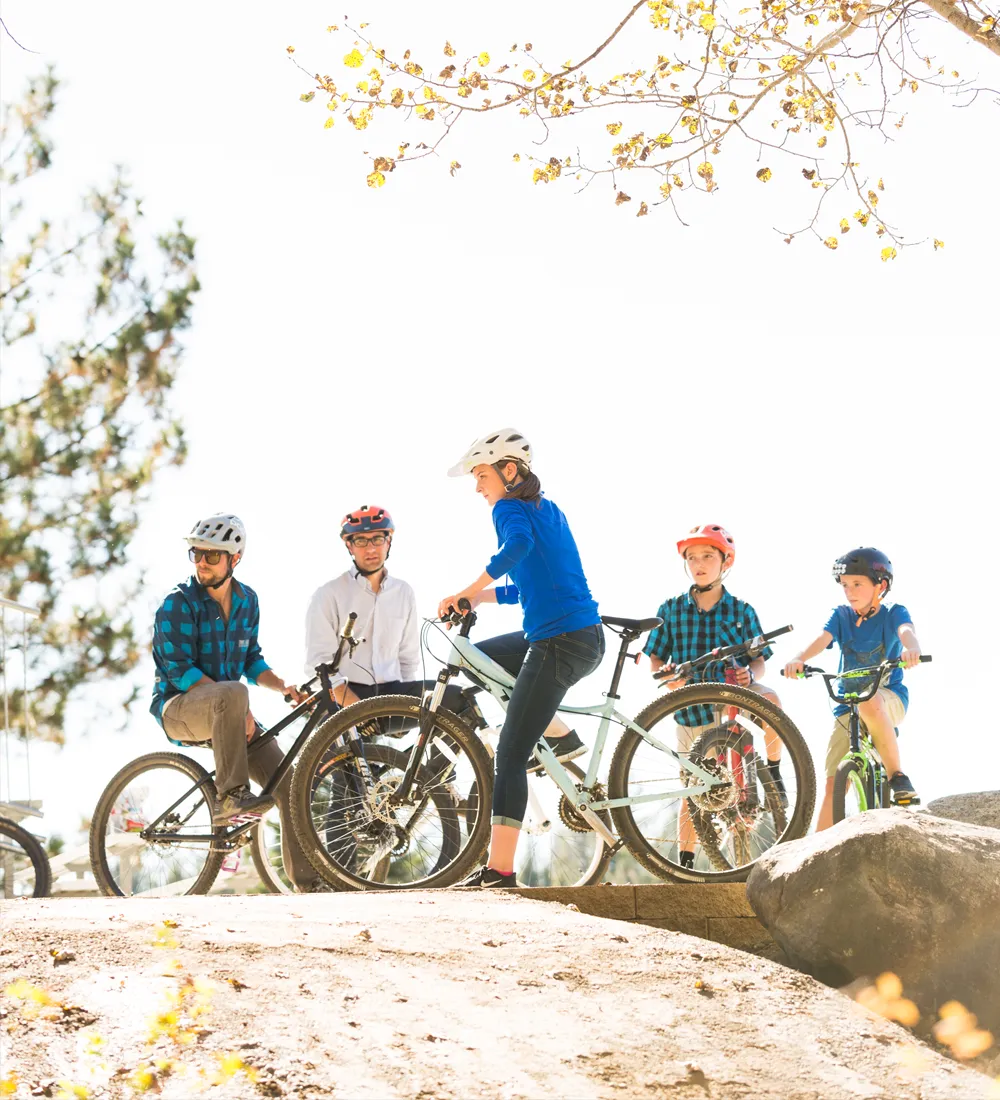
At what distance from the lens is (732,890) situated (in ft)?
21.2

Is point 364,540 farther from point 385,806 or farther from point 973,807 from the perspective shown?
point 973,807

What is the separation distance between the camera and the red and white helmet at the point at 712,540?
A: 7.38 metres

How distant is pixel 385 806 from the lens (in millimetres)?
6441

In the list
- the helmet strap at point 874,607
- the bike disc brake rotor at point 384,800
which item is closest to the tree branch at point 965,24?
the helmet strap at point 874,607

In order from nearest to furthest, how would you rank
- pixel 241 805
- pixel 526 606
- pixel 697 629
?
pixel 526 606 → pixel 241 805 → pixel 697 629

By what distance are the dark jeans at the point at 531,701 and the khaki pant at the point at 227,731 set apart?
129 cm

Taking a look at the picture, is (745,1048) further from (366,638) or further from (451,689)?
(366,638)

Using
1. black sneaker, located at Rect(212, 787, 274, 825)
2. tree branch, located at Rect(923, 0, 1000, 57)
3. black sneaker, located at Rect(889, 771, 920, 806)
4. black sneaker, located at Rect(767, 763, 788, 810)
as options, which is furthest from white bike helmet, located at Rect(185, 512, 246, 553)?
tree branch, located at Rect(923, 0, 1000, 57)

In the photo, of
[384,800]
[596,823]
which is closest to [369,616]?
[384,800]

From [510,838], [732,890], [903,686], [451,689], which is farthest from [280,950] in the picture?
[903,686]

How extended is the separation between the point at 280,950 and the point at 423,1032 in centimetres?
80

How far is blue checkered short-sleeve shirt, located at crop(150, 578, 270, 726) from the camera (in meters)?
7.18

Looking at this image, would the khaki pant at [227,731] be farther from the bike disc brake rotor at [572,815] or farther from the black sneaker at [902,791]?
the black sneaker at [902,791]

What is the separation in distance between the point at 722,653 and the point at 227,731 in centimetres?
241
